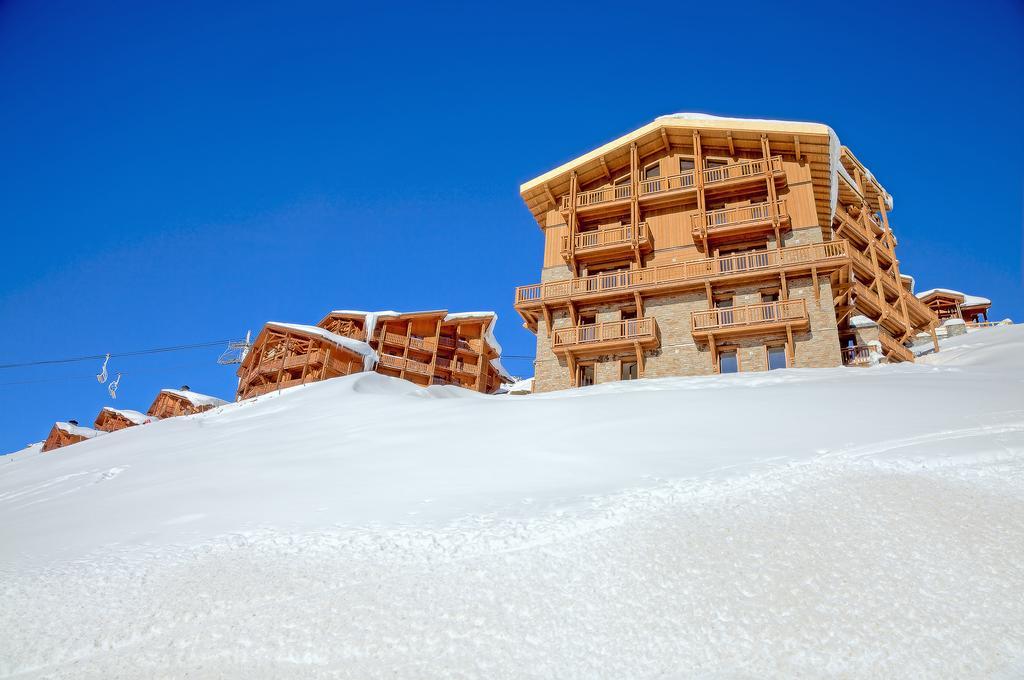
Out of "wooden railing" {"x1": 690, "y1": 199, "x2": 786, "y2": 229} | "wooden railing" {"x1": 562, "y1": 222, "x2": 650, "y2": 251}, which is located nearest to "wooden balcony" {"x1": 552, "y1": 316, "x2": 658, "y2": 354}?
"wooden railing" {"x1": 562, "y1": 222, "x2": 650, "y2": 251}

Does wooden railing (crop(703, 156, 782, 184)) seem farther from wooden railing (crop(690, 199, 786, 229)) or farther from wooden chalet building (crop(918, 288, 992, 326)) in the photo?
wooden chalet building (crop(918, 288, 992, 326))

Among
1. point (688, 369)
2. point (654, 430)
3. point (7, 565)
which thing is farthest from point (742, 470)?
point (688, 369)

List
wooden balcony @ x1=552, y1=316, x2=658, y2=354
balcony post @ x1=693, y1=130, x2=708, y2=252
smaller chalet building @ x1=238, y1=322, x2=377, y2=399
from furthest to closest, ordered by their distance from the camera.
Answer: smaller chalet building @ x1=238, y1=322, x2=377, y2=399 < balcony post @ x1=693, y1=130, x2=708, y2=252 < wooden balcony @ x1=552, y1=316, x2=658, y2=354

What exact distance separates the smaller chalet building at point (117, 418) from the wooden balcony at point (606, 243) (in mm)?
32970

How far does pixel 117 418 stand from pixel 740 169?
4487 cm

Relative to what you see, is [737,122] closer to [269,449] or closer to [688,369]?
[688,369]

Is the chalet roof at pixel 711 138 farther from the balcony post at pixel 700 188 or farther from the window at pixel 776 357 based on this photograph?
the window at pixel 776 357

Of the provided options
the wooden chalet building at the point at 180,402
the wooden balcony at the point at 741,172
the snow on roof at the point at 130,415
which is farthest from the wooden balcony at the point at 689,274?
the snow on roof at the point at 130,415

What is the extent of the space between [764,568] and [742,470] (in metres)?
1.90

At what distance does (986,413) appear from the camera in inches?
306

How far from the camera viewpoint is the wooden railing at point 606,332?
2256 cm

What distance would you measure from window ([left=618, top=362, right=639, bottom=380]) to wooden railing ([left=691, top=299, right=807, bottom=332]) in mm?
2925

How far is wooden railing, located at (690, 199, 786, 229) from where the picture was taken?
2314 cm

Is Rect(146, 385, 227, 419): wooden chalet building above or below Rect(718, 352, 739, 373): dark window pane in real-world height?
above
